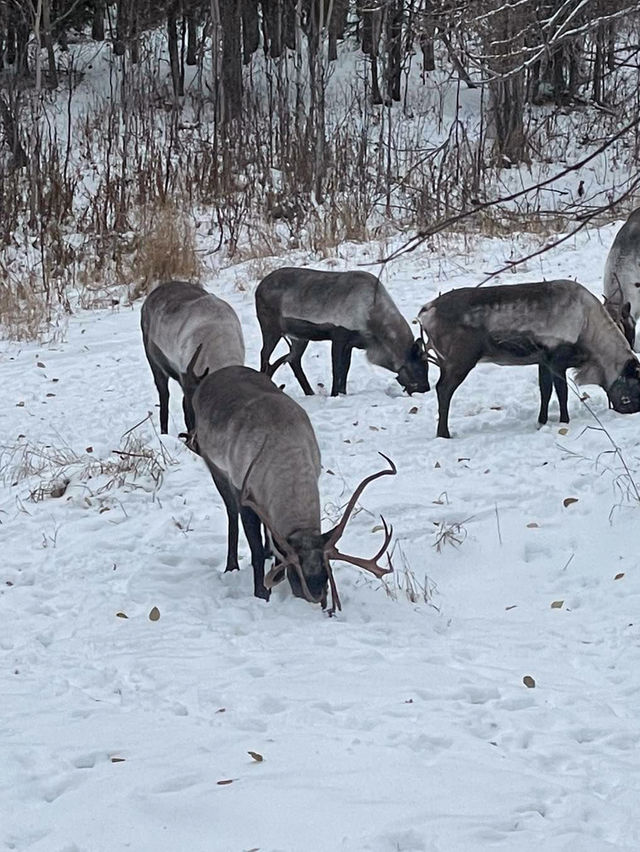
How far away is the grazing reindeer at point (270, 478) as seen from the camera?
5.08m

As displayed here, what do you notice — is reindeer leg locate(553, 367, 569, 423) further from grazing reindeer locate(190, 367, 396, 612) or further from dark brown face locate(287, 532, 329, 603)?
dark brown face locate(287, 532, 329, 603)

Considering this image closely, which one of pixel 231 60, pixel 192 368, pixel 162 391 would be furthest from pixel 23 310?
pixel 231 60

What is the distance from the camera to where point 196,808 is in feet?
11.4

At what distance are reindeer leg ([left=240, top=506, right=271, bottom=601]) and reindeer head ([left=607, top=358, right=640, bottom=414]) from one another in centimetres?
355

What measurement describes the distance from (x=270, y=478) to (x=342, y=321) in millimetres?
3998

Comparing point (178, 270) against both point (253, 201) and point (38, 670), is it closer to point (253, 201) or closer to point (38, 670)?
point (253, 201)

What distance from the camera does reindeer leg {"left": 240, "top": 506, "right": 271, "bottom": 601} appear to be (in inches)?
216

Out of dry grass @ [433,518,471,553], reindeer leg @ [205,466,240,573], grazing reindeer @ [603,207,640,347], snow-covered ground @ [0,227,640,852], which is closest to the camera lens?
snow-covered ground @ [0,227,640,852]

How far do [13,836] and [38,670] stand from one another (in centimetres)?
146

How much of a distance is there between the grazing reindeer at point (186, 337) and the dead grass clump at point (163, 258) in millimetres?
4853

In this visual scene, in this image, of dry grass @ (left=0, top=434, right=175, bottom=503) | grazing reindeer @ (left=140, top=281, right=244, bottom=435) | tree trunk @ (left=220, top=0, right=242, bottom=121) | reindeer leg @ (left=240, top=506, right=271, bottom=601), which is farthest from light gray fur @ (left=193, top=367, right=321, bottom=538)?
tree trunk @ (left=220, top=0, right=242, bottom=121)

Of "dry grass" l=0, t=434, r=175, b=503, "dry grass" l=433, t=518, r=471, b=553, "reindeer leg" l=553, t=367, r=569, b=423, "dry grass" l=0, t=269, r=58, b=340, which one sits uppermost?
"reindeer leg" l=553, t=367, r=569, b=423

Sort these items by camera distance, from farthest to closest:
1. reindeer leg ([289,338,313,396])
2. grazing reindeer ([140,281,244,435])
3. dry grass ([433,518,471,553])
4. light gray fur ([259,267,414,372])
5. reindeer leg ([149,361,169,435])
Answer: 1. reindeer leg ([289,338,313,396])
2. light gray fur ([259,267,414,372])
3. reindeer leg ([149,361,169,435])
4. grazing reindeer ([140,281,244,435])
5. dry grass ([433,518,471,553])

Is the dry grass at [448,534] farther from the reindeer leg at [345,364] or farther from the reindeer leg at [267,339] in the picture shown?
the reindeer leg at [267,339]
